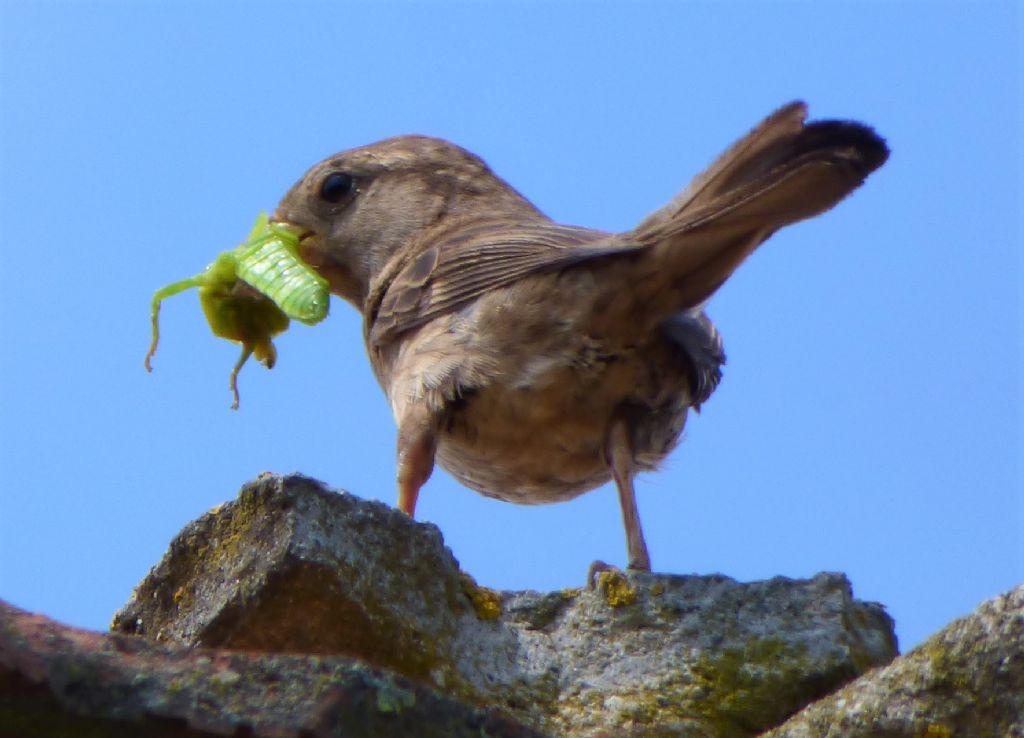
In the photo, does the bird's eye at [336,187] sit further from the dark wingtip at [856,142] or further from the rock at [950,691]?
the rock at [950,691]

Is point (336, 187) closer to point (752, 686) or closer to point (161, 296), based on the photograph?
point (161, 296)

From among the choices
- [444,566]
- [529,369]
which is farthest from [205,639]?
[529,369]

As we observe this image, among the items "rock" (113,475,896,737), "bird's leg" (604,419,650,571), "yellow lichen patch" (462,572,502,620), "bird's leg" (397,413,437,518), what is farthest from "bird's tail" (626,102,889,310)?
"yellow lichen patch" (462,572,502,620)

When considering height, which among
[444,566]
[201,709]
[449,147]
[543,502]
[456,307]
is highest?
[449,147]

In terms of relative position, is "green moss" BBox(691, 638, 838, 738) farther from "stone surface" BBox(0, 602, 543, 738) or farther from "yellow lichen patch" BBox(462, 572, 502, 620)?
"stone surface" BBox(0, 602, 543, 738)

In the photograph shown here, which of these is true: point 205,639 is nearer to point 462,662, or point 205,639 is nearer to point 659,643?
point 462,662

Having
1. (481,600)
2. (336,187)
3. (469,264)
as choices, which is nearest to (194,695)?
(481,600)
